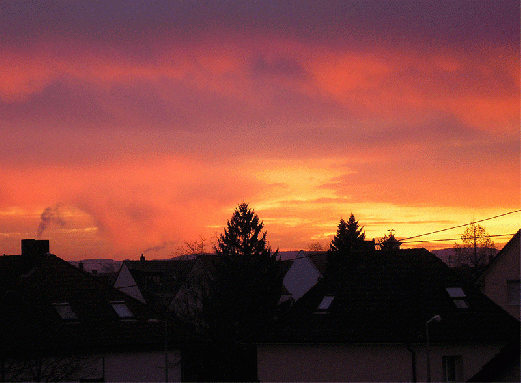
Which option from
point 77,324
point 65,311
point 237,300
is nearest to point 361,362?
point 77,324

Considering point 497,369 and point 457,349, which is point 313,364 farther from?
point 497,369

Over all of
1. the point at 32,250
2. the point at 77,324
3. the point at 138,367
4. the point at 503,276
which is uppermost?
the point at 32,250

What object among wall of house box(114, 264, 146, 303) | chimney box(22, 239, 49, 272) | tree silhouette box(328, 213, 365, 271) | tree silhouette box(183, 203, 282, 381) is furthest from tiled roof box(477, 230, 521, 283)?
wall of house box(114, 264, 146, 303)

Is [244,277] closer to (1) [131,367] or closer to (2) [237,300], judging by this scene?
(2) [237,300]

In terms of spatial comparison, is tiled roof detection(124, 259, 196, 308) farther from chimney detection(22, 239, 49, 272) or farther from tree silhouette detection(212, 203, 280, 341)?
chimney detection(22, 239, 49, 272)

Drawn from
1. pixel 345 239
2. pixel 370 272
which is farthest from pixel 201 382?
pixel 345 239

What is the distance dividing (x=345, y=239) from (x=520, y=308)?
39022 millimetres

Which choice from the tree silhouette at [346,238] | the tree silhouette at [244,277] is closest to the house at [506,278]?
the tree silhouette at [244,277]

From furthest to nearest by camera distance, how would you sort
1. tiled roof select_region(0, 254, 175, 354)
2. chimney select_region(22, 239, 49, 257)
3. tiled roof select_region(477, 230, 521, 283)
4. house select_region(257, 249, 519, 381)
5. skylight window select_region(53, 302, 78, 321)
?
tiled roof select_region(477, 230, 521, 283) → chimney select_region(22, 239, 49, 257) → skylight window select_region(53, 302, 78, 321) → tiled roof select_region(0, 254, 175, 354) → house select_region(257, 249, 519, 381)

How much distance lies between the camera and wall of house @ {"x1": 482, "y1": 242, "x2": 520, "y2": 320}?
36.9m

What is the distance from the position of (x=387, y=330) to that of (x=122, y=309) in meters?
13.7

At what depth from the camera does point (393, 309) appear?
29141 millimetres

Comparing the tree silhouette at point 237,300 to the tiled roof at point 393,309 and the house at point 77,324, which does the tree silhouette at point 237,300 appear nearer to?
the house at point 77,324

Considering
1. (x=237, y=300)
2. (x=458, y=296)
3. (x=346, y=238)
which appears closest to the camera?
(x=458, y=296)
